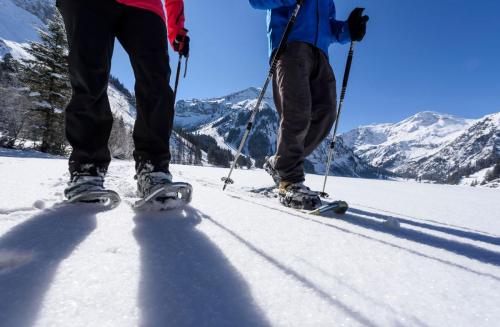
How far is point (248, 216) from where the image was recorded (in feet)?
5.50

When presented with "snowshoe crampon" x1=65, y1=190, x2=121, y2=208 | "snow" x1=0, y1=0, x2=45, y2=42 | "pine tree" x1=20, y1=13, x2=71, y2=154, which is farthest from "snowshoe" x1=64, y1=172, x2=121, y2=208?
"snow" x1=0, y1=0, x2=45, y2=42

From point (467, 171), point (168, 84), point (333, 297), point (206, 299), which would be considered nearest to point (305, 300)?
point (333, 297)

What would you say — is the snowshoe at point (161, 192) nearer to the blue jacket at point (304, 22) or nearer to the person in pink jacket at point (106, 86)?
the person in pink jacket at point (106, 86)

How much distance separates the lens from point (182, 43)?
8.14 ft

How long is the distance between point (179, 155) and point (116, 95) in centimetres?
4506

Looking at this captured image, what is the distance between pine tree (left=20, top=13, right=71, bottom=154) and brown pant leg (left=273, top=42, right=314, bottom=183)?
20.2 meters

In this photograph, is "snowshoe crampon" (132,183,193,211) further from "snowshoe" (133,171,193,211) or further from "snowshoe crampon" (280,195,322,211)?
"snowshoe crampon" (280,195,322,211)

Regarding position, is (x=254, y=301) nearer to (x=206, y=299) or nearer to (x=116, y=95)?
(x=206, y=299)

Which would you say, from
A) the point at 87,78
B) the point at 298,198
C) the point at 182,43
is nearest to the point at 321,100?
the point at 298,198

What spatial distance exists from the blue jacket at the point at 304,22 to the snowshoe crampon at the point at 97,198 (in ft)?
6.94

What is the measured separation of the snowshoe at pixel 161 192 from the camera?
1.64 m

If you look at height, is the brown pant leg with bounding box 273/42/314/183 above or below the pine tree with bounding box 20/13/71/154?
below

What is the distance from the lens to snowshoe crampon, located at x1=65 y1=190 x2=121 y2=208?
1.58 meters

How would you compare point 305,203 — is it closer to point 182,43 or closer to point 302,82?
point 302,82
